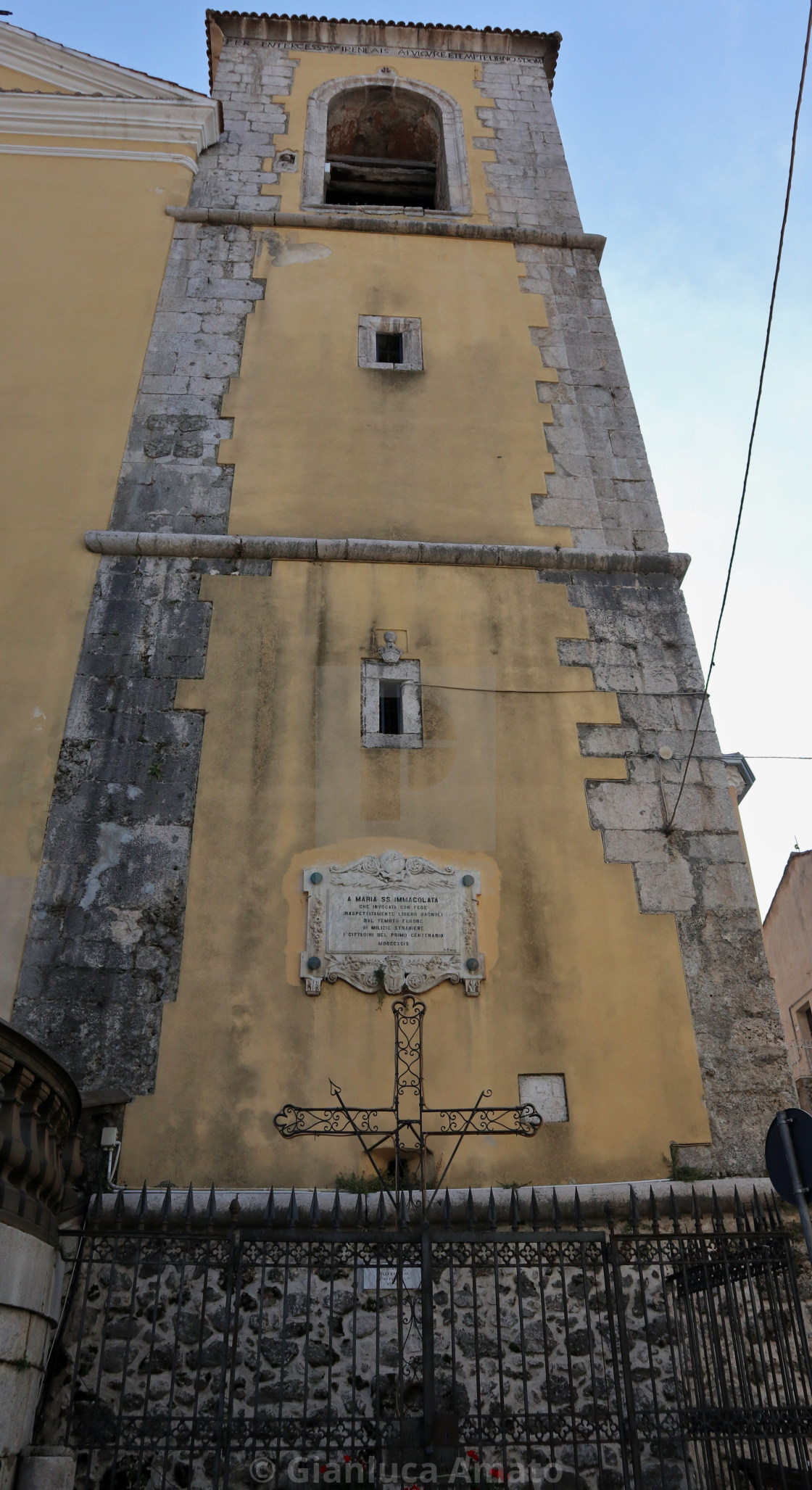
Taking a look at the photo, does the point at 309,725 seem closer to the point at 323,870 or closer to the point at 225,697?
the point at 225,697

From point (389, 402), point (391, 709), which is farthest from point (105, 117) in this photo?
point (391, 709)

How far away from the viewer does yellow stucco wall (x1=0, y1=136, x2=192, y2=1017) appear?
22.0ft

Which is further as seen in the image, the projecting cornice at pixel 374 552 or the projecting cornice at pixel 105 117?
the projecting cornice at pixel 105 117

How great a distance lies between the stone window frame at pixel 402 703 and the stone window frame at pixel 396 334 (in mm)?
2908

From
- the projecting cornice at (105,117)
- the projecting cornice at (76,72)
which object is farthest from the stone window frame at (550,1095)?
the projecting cornice at (76,72)

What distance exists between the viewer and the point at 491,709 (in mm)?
7113

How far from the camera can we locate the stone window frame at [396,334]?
8875 millimetres

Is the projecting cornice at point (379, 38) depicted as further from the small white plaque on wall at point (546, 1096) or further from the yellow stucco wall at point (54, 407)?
the small white plaque on wall at point (546, 1096)

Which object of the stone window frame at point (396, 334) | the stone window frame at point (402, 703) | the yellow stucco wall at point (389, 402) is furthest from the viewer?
the stone window frame at point (396, 334)

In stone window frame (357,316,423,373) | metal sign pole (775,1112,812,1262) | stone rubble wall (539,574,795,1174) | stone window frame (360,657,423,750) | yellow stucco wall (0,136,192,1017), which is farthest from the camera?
stone window frame (357,316,423,373)

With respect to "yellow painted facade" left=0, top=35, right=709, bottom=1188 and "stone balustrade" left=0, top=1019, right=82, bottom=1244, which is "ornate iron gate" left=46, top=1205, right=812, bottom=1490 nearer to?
"stone balustrade" left=0, top=1019, right=82, bottom=1244

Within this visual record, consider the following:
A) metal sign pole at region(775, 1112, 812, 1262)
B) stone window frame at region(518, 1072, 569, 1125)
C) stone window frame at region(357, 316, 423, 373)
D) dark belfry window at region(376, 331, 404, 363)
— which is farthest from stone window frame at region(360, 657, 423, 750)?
metal sign pole at region(775, 1112, 812, 1262)

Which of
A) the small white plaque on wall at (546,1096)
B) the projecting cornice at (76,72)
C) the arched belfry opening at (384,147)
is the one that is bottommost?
the small white plaque on wall at (546,1096)

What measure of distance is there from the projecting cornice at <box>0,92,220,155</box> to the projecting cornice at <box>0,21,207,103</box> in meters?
0.24
